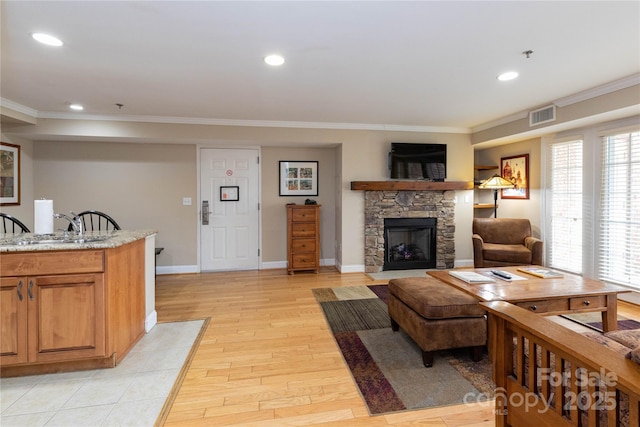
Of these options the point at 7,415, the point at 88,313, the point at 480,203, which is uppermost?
the point at 480,203

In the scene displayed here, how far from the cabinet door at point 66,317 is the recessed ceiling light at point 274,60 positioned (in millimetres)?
2083

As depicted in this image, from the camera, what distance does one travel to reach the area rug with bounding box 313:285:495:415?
6.09 feet

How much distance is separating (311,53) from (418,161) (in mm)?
3043

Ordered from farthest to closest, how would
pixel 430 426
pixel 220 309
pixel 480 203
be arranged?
pixel 480 203, pixel 220 309, pixel 430 426

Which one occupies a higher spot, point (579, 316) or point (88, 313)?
point (88, 313)

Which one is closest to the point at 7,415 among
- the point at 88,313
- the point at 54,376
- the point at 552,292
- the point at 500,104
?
the point at 54,376

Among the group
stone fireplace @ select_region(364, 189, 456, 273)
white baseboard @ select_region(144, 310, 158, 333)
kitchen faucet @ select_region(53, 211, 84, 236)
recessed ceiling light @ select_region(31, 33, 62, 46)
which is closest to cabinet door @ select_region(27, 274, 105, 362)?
kitchen faucet @ select_region(53, 211, 84, 236)

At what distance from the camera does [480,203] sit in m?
5.75

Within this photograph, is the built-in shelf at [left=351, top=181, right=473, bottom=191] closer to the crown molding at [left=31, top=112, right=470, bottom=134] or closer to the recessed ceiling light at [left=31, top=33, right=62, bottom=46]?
the crown molding at [left=31, top=112, right=470, bottom=134]

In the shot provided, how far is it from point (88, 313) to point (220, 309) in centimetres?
143

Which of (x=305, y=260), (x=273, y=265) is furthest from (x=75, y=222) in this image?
(x=273, y=265)

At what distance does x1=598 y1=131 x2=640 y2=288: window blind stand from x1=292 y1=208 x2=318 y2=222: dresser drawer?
12.4ft

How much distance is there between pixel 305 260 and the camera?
16.0 ft

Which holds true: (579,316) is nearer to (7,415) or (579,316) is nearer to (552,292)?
(552,292)
